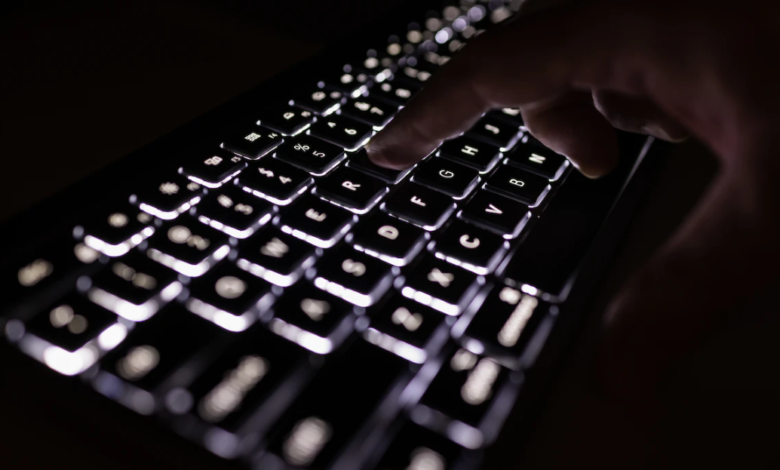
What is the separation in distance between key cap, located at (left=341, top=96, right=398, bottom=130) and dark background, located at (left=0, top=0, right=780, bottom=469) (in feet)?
0.38

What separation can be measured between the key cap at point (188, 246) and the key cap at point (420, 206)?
0.39ft

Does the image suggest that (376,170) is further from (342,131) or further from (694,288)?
(694,288)

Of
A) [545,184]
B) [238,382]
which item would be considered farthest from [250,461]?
[545,184]

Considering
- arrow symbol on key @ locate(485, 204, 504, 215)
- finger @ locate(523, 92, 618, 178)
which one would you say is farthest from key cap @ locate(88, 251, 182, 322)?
finger @ locate(523, 92, 618, 178)

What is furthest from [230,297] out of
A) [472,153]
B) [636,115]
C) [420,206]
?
[636,115]

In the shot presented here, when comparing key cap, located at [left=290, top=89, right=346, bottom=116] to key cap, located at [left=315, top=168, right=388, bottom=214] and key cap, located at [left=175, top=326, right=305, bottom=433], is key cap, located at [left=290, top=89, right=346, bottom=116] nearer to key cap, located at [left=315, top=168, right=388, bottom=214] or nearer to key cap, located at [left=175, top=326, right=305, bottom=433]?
key cap, located at [left=315, top=168, right=388, bottom=214]

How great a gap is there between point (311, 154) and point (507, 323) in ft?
0.67

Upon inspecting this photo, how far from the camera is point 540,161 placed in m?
0.49

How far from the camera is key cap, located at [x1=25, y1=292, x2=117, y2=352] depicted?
0.93 feet

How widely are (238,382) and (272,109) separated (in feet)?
0.92

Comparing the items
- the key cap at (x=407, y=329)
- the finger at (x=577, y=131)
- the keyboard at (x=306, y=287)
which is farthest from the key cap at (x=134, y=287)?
the finger at (x=577, y=131)

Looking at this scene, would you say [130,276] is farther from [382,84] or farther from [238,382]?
[382,84]

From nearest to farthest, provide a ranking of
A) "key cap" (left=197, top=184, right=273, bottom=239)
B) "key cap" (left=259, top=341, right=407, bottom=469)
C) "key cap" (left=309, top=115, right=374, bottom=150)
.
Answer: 1. "key cap" (left=259, top=341, right=407, bottom=469)
2. "key cap" (left=197, top=184, right=273, bottom=239)
3. "key cap" (left=309, top=115, right=374, bottom=150)

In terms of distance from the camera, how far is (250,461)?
256mm
